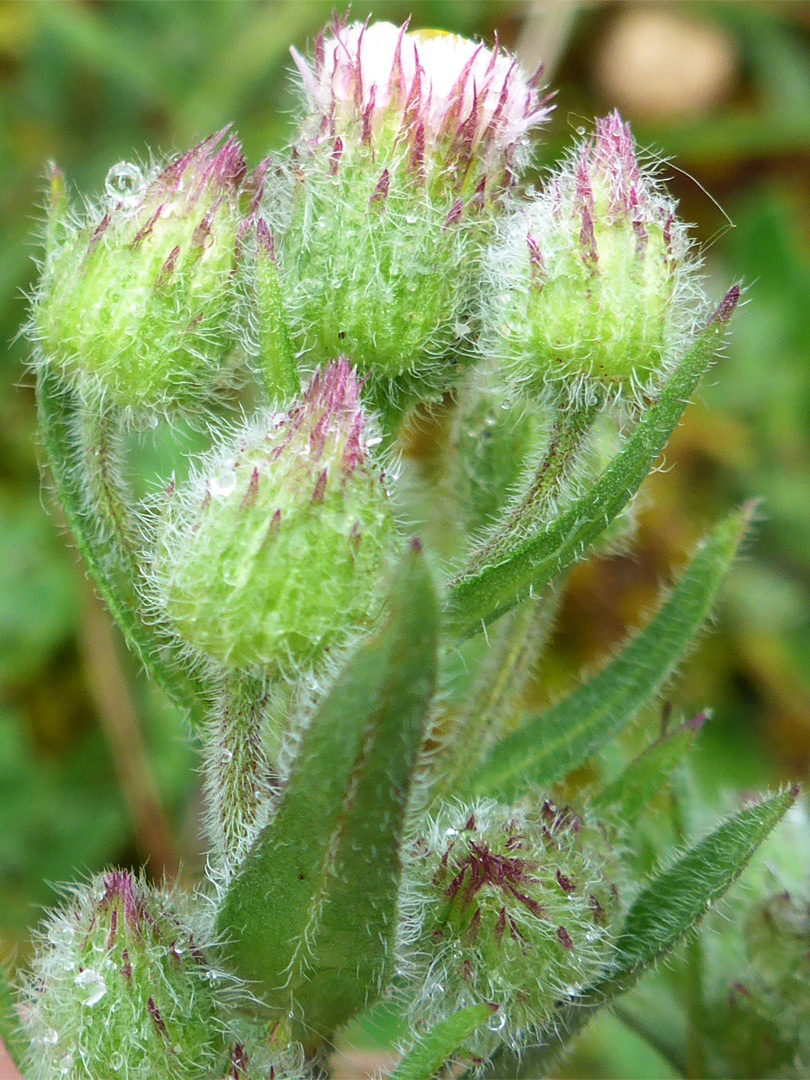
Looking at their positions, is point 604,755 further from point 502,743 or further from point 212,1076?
point 212,1076

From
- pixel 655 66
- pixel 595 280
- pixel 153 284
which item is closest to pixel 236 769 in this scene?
pixel 153 284

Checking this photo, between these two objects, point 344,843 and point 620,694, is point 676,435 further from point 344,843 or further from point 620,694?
point 344,843

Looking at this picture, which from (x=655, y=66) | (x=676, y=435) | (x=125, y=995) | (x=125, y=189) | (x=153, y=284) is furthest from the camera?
(x=655, y=66)

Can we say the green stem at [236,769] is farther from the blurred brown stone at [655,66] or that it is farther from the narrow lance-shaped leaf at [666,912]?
the blurred brown stone at [655,66]

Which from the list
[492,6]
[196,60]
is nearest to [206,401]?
[196,60]

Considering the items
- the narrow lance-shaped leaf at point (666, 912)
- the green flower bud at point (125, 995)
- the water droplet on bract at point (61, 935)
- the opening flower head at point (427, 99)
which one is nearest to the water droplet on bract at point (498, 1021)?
the narrow lance-shaped leaf at point (666, 912)

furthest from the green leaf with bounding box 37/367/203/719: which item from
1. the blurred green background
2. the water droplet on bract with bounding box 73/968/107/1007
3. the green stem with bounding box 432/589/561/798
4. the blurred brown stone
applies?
the blurred brown stone
